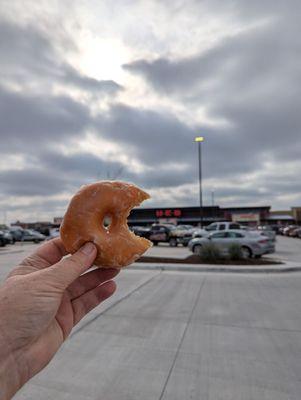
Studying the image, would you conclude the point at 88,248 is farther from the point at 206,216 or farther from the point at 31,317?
the point at 206,216

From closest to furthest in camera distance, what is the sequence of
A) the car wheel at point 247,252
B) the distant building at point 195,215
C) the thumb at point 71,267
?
1. the thumb at point 71,267
2. the car wheel at point 247,252
3. the distant building at point 195,215

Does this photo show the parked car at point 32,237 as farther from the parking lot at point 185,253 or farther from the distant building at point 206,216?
the distant building at point 206,216

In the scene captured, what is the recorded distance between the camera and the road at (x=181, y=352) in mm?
3863

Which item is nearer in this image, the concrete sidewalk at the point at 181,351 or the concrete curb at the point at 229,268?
the concrete sidewalk at the point at 181,351

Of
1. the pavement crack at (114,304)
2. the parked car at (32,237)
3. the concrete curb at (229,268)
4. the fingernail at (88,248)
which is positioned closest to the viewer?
the fingernail at (88,248)

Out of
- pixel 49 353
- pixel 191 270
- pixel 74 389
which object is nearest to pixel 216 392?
pixel 74 389

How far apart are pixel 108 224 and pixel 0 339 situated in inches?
49.4

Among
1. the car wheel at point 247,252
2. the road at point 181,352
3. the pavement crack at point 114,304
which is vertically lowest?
the road at point 181,352

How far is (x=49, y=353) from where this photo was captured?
2400 millimetres

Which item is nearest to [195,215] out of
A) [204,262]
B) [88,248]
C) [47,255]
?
[204,262]

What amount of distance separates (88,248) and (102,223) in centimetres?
32

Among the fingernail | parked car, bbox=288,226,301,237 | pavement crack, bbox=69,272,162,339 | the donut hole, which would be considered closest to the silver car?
pavement crack, bbox=69,272,162,339

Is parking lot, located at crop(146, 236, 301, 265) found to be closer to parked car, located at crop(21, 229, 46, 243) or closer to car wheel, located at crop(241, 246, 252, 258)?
car wheel, located at crop(241, 246, 252, 258)

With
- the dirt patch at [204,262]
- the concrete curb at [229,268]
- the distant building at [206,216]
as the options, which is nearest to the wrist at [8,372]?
the concrete curb at [229,268]
